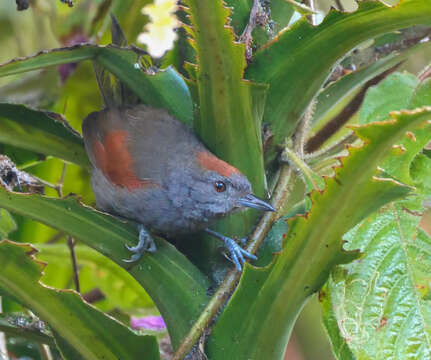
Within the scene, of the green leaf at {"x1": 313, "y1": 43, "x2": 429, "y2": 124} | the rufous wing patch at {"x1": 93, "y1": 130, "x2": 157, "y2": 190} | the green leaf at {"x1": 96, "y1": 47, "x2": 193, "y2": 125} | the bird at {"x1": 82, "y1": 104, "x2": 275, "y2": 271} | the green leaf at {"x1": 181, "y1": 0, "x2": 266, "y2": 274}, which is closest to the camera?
the green leaf at {"x1": 181, "y1": 0, "x2": 266, "y2": 274}

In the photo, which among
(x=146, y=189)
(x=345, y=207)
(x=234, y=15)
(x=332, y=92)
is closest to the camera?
(x=345, y=207)

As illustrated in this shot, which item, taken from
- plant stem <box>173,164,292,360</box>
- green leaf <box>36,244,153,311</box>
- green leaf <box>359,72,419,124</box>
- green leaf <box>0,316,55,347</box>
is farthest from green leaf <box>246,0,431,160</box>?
green leaf <box>36,244,153,311</box>

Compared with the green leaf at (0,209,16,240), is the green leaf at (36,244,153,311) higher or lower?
higher

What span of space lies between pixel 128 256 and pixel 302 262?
1.24 ft

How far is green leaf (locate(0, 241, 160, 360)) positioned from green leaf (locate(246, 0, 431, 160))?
57 cm

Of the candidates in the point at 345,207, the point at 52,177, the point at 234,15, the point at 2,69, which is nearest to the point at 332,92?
the point at 234,15

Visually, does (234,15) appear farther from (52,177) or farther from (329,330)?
(52,177)

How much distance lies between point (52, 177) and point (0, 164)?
0.83m

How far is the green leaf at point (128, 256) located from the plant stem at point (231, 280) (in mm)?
29

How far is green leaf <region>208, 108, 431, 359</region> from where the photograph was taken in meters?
1.04

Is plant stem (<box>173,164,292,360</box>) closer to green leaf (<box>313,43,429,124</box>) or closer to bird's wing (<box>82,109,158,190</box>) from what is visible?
green leaf (<box>313,43,429,124</box>)

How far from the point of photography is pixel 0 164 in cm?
143

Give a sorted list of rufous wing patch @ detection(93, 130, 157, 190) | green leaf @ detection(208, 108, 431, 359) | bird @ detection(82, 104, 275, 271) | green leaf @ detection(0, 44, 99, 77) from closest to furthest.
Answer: green leaf @ detection(208, 108, 431, 359) < green leaf @ detection(0, 44, 99, 77) < bird @ detection(82, 104, 275, 271) < rufous wing patch @ detection(93, 130, 157, 190)

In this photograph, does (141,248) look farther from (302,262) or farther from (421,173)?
(421,173)
